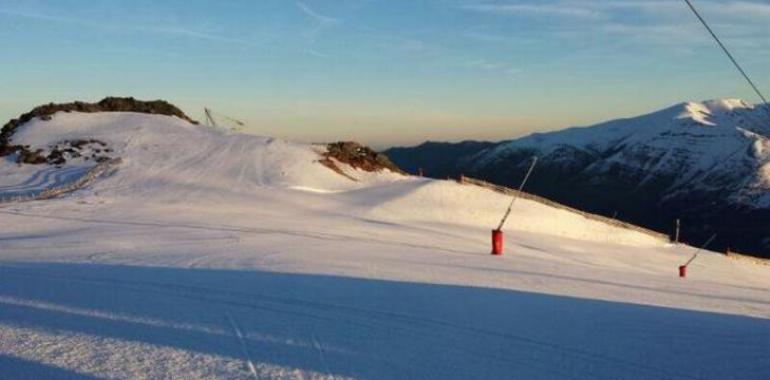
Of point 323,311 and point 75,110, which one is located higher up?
point 75,110

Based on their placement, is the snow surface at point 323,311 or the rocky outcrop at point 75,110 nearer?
the snow surface at point 323,311

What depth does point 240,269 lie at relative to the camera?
40.6 ft

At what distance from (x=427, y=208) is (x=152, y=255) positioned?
23.7m

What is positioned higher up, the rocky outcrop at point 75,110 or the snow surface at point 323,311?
the rocky outcrop at point 75,110

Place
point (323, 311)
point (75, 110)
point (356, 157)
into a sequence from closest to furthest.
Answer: point (323, 311) < point (356, 157) < point (75, 110)

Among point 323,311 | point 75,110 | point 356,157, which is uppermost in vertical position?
point 75,110

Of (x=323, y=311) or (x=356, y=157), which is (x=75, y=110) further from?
(x=323, y=311)

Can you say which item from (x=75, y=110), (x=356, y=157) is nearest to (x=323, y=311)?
(x=356, y=157)

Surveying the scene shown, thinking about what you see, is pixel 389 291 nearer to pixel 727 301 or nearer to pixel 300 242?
pixel 727 301

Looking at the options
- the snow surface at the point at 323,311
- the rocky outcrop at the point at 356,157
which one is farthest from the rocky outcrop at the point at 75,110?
the snow surface at the point at 323,311

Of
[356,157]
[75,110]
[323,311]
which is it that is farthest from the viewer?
[75,110]

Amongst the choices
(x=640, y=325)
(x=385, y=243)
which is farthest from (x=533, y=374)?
(x=385, y=243)

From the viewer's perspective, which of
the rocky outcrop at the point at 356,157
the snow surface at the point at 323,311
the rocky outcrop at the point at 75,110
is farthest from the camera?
the rocky outcrop at the point at 356,157

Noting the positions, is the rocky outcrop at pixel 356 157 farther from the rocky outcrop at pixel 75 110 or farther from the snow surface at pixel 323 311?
the snow surface at pixel 323 311
